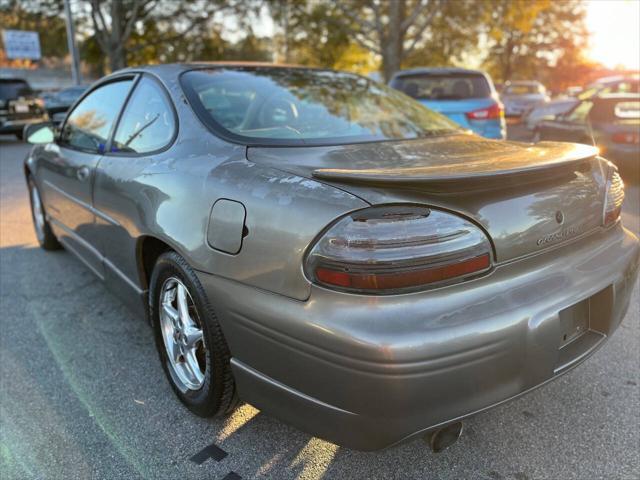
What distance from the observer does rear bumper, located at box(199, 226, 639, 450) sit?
57.3 inches

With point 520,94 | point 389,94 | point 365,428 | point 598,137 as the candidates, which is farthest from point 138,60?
point 365,428

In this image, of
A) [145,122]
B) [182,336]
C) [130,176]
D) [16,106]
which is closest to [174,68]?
[145,122]

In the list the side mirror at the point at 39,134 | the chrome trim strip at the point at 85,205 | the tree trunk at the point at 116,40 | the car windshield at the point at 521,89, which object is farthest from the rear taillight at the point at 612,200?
the tree trunk at the point at 116,40

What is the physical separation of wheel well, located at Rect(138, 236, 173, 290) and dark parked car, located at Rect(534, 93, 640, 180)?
6.40 meters

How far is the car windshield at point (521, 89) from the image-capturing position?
23391 millimetres

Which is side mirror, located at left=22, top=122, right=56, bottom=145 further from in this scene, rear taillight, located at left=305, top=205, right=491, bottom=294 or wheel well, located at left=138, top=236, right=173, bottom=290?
rear taillight, located at left=305, top=205, right=491, bottom=294

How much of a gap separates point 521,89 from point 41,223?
23.4m

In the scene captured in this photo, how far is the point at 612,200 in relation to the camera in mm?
2115

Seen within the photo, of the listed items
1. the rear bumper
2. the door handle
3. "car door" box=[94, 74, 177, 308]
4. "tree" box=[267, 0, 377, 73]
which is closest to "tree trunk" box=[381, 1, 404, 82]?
"tree" box=[267, 0, 377, 73]

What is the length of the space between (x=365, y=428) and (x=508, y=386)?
47 cm

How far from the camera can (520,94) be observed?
23094 mm

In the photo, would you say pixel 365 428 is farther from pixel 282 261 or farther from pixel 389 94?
pixel 389 94

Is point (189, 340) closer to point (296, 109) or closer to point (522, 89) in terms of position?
point (296, 109)

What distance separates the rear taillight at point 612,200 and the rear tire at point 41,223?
4.05 meters
